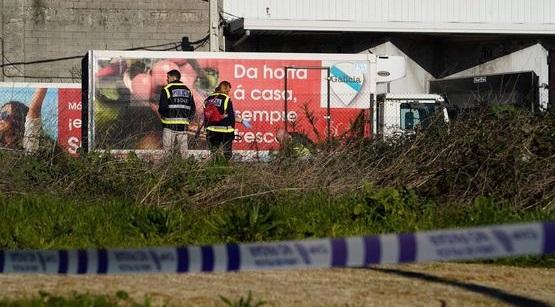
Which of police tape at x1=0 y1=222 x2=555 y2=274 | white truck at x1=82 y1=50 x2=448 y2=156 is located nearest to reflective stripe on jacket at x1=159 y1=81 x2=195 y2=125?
white truck at x1=82 y1=50 x2=448 y2=156

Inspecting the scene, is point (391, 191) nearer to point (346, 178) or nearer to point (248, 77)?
point (346, 178)

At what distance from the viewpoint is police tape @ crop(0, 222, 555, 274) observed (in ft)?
17.2

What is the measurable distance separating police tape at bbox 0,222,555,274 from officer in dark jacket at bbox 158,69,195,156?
9.05m

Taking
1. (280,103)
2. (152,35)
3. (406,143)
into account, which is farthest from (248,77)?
(152,35)

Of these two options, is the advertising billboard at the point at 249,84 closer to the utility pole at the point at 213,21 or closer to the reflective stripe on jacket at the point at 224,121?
the reflective stripe on jacket at the point at 224,121

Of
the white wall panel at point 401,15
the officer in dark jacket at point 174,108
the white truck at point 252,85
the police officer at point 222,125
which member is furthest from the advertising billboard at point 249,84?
the white wall panel at point 401,15

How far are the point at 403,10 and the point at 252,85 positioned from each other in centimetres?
1403

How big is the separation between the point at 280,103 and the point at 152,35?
12267 millimetres

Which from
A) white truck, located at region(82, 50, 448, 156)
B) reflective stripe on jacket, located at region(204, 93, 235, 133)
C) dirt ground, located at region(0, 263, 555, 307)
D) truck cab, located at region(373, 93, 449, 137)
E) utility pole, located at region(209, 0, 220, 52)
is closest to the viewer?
dirt ground, located at region(0, 263, 555, 307)

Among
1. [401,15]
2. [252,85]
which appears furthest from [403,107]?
[401,15]

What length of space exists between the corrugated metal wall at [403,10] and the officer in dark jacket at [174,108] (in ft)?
45.2

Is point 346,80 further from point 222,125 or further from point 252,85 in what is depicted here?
point 222,125

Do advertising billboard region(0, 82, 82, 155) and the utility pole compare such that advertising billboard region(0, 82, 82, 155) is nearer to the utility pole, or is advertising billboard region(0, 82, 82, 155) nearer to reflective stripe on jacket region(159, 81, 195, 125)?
reflective stripe on jacket region(159, 81, 195, 125)

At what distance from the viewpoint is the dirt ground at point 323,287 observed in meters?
6.91
